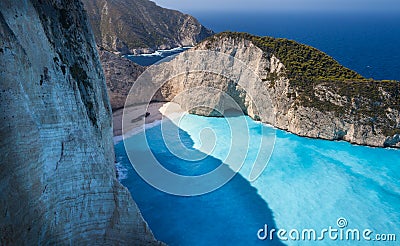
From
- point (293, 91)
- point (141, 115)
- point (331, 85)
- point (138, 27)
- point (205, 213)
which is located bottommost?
point (205, 213)

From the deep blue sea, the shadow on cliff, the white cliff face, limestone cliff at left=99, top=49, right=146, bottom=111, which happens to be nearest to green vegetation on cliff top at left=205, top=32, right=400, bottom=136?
the deep blue sea

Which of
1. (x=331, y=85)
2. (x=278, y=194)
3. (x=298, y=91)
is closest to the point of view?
(x=278, y=194)

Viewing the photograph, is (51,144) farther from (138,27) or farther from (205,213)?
(138,27)

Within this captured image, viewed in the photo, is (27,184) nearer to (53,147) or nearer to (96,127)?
(53,147)

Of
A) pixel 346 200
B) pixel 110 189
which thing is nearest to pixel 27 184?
pixel 110 189

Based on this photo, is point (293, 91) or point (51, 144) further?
point (293, 91)

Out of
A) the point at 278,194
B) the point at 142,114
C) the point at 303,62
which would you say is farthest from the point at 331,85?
the point at 142,114
